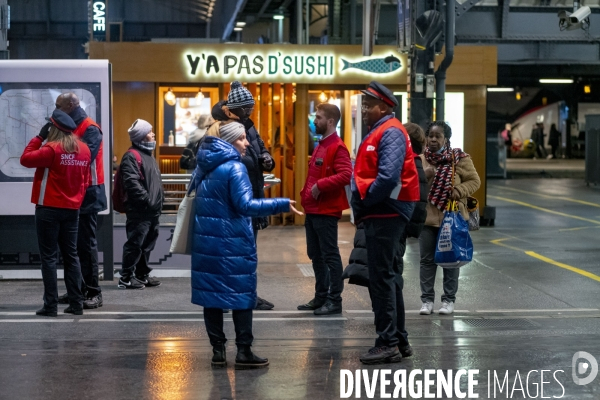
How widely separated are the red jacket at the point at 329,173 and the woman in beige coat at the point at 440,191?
2.42ft

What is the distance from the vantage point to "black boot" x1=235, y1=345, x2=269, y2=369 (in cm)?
666

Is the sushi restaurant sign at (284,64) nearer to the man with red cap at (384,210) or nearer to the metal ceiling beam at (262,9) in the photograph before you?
the metal ceiling beam at (262,9)

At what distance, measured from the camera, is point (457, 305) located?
9336mm

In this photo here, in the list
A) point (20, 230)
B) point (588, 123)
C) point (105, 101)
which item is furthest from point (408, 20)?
point (588, 123)

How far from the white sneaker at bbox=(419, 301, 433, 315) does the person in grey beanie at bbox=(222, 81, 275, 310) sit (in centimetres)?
141

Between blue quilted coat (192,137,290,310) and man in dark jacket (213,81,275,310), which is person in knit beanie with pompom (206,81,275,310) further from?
blue quilted coat (192,137,290,310)

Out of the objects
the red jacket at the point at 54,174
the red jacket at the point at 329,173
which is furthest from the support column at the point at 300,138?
the red jacket at the point at 54,174

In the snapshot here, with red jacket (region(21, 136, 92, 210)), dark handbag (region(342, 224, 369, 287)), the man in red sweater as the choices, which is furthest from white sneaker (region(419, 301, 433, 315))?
red jacket (region(21, 136, 92, 210))

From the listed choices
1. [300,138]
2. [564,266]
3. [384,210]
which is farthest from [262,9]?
[384,210]

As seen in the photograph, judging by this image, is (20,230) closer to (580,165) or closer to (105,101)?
(105,101)

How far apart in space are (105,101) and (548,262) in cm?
593

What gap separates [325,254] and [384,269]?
1.97 m

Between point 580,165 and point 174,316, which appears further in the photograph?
point 580,165

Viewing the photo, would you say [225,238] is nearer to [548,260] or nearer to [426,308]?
[426,308]
